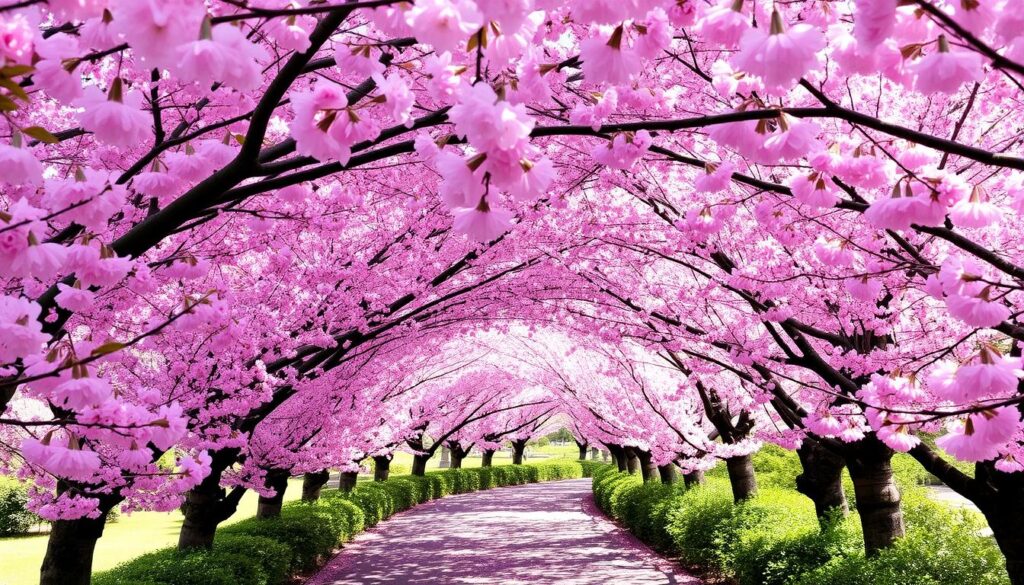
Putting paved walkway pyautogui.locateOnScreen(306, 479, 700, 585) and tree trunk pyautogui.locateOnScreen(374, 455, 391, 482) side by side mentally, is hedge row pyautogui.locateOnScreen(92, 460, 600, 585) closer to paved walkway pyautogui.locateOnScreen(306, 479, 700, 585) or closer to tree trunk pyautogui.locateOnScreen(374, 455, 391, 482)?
paved walkway pyautogui.locateOnScreen(306, 479, 700, 585)

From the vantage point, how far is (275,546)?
10.2 metres

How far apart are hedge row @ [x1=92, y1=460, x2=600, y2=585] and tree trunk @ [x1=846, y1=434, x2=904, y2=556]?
6.66 m

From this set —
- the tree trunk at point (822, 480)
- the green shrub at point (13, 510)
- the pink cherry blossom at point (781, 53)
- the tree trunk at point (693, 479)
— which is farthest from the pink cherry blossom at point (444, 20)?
the green shrub at point (13, 510)

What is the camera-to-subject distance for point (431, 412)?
26.0 m

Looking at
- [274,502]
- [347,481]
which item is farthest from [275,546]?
[347,481]

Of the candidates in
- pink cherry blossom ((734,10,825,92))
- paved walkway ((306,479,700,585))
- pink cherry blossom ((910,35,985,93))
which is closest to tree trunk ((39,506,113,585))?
paved walkway ((306,479,700,585))

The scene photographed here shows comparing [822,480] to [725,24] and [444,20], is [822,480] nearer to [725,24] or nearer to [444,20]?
[725,24]

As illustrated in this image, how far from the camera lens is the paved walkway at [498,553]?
466 inches

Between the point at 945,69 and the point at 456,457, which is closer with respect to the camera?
the point at 945,69

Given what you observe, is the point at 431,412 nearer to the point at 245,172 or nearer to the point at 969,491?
the point at 969,491

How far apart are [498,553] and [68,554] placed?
9888 millimetres

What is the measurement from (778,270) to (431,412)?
20853mm

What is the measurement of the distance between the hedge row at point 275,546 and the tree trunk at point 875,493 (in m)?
6.66

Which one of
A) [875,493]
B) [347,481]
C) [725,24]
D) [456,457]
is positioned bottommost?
[875,493]
